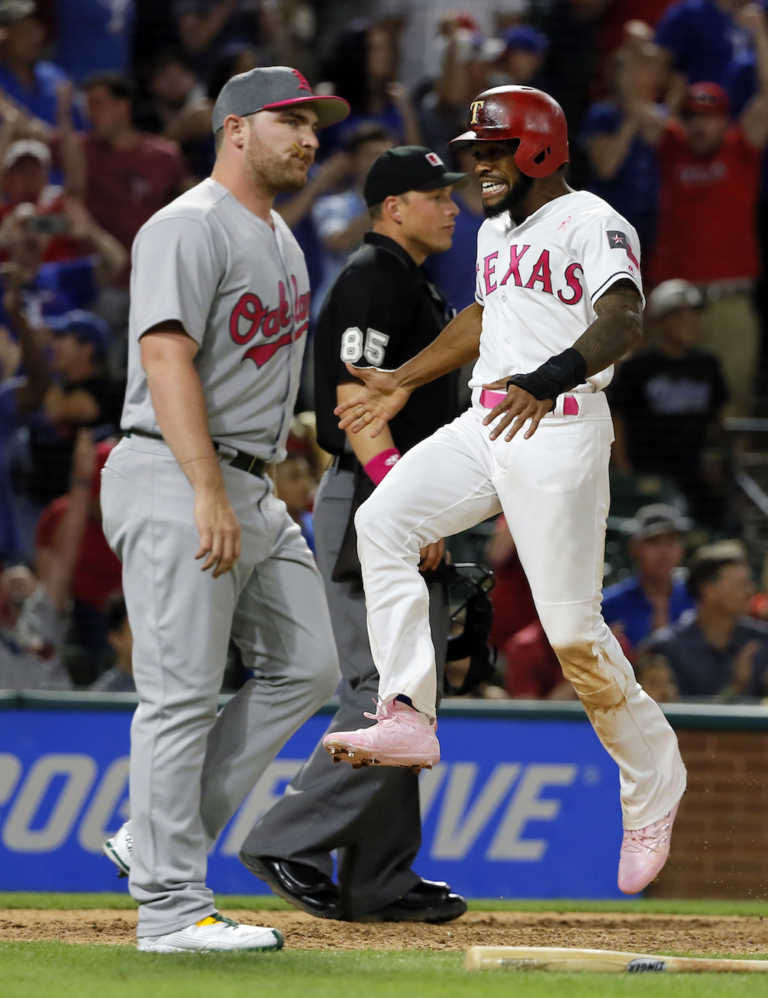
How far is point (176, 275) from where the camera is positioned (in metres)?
4.16

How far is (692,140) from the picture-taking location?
968 cm

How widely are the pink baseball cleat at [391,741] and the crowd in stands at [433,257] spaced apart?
2.70 metres

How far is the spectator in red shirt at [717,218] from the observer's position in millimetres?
→ 9562

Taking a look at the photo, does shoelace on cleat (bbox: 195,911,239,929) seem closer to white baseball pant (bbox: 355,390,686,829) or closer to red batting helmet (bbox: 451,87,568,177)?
white baseball pant (bbox: 355,390,686,829)

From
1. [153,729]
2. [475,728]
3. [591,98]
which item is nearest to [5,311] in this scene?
[475,728]

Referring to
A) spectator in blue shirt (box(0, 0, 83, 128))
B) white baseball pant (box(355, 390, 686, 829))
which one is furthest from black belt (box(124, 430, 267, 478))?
spectator in blue shirt (box(0, 0, 83, 128))

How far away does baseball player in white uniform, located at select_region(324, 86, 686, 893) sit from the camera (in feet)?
14.2

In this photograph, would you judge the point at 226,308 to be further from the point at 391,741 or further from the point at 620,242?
the point at 391,741

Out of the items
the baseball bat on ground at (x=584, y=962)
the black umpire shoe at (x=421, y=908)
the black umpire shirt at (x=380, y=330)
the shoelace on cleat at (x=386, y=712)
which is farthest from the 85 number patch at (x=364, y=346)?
the baseball bat on ground at (x=584, y=962)

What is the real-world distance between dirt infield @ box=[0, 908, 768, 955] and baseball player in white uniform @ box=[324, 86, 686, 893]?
420 mm

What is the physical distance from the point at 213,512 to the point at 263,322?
22.0 inches

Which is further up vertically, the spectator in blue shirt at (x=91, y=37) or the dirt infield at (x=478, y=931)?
the spectator in blue shirt at (x=91, y=37)

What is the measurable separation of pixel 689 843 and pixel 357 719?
215 centimetres

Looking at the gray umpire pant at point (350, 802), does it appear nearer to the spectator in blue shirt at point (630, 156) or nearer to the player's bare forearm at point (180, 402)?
the player's bare forearm at point (180, 402)
